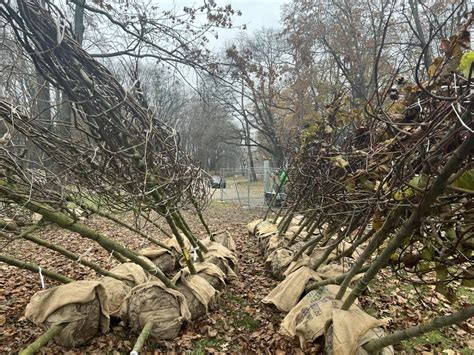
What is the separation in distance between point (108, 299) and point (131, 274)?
0.53 m

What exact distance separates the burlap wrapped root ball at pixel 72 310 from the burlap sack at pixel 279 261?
236 centimetres

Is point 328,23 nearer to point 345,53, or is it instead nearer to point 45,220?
point 345,53

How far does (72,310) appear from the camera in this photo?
9.12ft

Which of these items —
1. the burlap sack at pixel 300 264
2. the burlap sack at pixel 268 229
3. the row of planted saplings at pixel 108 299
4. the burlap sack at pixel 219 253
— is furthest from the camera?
the burlap sack at pixel 268 229

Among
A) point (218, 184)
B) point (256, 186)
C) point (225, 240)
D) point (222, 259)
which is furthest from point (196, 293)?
point (256, 186)

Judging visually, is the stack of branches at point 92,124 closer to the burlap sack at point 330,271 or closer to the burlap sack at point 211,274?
the burlap sack at point 211,274

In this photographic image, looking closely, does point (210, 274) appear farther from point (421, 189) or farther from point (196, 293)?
point (421, 189)

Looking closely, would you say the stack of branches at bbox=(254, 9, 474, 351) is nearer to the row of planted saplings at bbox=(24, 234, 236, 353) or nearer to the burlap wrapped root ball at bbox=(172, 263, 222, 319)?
the burlap wrapped root ball at bbox=(172, 263, 222, 319)

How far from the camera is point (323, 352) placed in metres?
2.75

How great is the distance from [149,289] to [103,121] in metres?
1.65

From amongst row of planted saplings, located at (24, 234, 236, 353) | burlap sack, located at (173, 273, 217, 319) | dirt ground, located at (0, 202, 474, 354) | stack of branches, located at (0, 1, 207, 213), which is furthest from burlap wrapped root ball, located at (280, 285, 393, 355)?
stack of branches, located at (0, 1, 207, 213)

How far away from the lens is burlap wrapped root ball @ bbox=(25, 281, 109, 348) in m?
2.74

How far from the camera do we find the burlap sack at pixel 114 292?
315 centimetres

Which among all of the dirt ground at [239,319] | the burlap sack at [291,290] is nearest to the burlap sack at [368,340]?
the dirt ground at [239,319]
